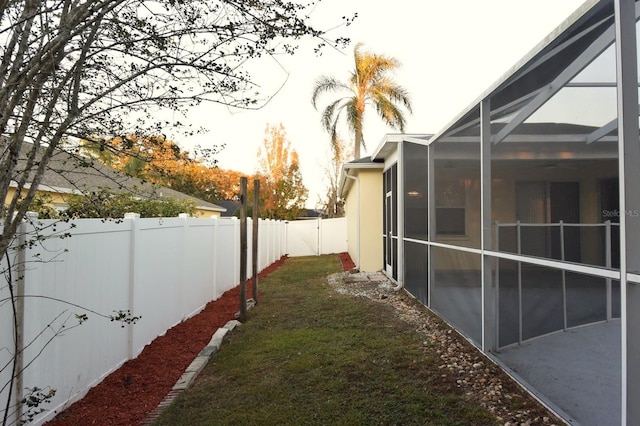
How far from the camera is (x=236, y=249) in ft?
32.2

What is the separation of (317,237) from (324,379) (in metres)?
18.6

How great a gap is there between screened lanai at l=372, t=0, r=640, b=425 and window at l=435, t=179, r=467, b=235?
0.04 meters

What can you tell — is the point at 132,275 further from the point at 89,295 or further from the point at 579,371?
the point at 579,371

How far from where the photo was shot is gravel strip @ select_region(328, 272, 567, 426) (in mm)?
3105

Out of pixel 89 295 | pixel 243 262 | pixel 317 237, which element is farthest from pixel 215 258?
pixel 317 237

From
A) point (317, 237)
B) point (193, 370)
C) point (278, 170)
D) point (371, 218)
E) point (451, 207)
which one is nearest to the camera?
point (193, 370)

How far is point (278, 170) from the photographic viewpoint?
2889cm

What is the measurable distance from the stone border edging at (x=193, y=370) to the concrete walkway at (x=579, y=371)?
9.87 ft

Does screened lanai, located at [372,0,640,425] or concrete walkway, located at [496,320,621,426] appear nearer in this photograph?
screened lanai, located at [372,0,640,425]

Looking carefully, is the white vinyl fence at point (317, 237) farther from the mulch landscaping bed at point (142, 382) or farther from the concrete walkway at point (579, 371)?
the concrete walkway at point (579, 371)

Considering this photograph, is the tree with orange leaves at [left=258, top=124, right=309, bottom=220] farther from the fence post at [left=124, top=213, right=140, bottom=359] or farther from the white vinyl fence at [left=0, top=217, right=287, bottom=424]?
the fence post at [left=124, top=213, right=140, bottom=359]

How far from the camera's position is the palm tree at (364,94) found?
61.4 feet

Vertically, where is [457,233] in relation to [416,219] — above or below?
below

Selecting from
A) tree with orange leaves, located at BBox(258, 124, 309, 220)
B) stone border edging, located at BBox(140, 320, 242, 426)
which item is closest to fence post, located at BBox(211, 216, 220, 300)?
stone border edging, located at BBox(140, 320, 242, 426)
